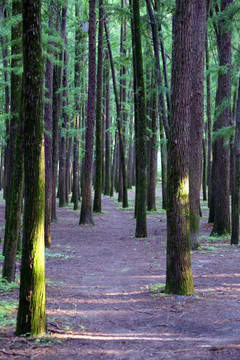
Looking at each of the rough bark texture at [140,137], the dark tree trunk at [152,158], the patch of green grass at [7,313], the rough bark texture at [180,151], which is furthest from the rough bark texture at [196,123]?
the dark tree trunk at [152,158]

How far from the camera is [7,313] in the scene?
18.4 feet

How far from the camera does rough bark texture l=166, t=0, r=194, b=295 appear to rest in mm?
6559

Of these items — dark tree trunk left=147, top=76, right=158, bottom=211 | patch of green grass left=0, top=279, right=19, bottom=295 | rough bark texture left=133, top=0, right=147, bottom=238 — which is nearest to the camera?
patch of green grass left=0, top=279, right=19, bottom=295

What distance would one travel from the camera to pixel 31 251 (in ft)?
15.2

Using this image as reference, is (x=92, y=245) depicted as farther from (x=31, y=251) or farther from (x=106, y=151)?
(x=106, y=151)

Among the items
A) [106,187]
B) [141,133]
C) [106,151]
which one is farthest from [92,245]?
[106,187]

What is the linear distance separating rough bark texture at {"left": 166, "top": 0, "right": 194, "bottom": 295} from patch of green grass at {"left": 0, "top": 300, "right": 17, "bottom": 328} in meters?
2.64

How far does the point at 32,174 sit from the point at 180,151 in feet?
9.31

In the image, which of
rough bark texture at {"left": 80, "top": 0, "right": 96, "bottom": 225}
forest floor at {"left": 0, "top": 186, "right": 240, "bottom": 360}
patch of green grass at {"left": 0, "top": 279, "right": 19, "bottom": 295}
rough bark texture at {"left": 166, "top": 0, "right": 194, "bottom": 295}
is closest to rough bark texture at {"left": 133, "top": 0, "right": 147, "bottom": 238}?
forest floor at {"left": 0, "top": 186, "right": 240, "bottom": 360}

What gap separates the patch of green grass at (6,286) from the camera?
6695 mm

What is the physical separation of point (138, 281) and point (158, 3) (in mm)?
12463

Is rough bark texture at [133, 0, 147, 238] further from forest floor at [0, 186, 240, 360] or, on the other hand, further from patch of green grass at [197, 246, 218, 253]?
patch of green grass at [197, 246, 218, 253]

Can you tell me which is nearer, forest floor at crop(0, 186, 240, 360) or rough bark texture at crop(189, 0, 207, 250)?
forest floor at crop(0, 186, 240, 360)

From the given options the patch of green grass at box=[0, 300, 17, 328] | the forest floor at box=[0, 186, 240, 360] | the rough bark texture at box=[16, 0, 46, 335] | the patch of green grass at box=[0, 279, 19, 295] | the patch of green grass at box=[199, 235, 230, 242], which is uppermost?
the rough bark texture at box=[16, 0, 46, 335]
